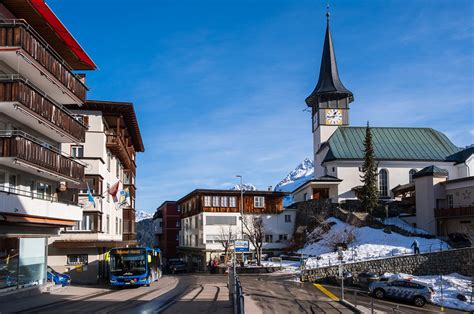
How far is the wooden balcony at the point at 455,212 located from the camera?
53250 mm

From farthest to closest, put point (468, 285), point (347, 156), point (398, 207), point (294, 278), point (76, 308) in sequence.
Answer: point (347, 156) < point (398, 207) < point (294, 278) < point (468, 285) < point (76, 308)

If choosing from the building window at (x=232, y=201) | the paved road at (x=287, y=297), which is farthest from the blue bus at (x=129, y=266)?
the building window at (x=232, y=201)

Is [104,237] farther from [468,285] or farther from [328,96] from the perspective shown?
[328,96]

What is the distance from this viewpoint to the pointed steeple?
288 feet

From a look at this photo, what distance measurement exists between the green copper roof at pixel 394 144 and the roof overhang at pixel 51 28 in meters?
48.2

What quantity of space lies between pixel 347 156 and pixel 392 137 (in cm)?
1046

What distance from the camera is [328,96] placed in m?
87.8

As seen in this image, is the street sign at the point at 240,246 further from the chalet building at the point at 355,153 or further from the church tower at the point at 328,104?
the church tower at the point at 328,104

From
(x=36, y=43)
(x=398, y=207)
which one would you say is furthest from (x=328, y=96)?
(x=36, y=43)

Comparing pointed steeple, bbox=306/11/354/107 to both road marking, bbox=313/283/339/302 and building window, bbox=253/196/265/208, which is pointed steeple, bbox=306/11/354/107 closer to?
building window, bbox=253/196/265/208

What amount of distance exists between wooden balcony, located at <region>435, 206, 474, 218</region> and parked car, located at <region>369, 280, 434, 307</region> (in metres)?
20.8

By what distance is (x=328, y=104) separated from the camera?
8800 centimetres

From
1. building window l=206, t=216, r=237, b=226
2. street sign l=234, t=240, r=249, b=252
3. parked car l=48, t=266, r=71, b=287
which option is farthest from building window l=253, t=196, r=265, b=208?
parked car l=48, t=266, r=71, b=287

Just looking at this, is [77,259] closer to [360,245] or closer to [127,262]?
[127,262]
